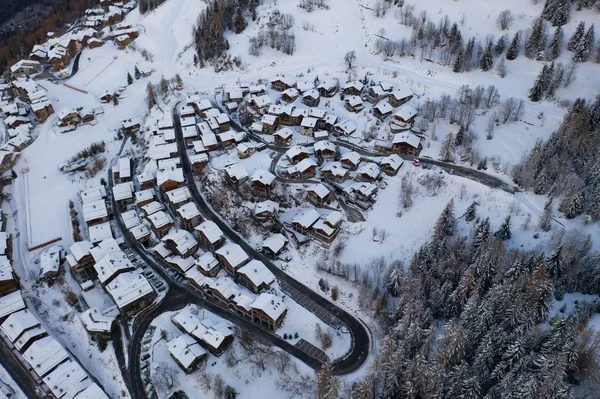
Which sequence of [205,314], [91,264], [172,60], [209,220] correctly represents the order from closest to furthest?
1. [205,314]
2. [91,264]
3. [209,220]
4. [172,60]

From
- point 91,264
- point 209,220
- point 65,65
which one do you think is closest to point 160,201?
point 209,220

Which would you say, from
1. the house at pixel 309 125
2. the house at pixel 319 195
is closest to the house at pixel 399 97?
the house at pixel 309 125

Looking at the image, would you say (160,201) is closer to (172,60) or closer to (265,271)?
(265,271)

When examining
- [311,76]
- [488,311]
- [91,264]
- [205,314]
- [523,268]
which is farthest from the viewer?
[311,76]

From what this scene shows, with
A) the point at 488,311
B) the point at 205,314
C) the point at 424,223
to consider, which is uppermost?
the point at 488,311

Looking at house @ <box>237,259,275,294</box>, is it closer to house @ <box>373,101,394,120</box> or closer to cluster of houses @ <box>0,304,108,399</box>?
cluster of houses @ <box>0,304,108,399</box>

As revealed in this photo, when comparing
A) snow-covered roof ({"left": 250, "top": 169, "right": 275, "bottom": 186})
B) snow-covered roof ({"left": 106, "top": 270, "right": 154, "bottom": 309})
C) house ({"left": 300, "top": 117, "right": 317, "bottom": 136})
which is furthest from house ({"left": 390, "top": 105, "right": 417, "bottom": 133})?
snow-covered roof ({"left": 106, "top": 270, "right": 154, "bottom": 309})

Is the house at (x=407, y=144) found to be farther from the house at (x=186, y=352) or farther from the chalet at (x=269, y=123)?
the house at (x=186, y=352)

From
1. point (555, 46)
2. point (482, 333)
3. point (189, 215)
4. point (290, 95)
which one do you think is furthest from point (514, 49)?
point (189, 215)
